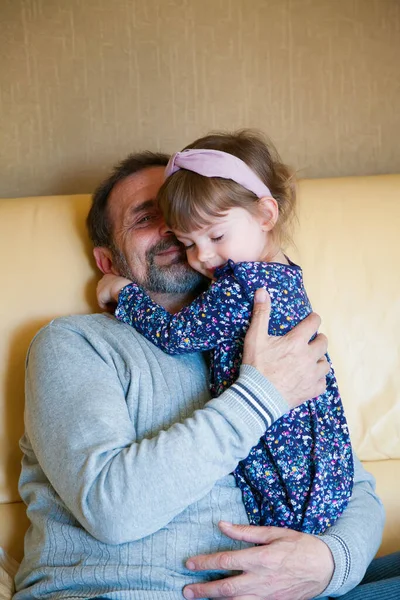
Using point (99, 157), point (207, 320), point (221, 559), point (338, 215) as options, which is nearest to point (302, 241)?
point (338, 215)

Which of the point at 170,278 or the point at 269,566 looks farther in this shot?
the point at 170,278

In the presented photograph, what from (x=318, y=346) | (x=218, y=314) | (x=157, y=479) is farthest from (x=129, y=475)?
(x=318, y=346)

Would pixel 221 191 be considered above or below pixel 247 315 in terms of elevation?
above

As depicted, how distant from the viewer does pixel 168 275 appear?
159cm

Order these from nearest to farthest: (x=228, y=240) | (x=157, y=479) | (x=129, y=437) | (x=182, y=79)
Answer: (x=157, y=479), (x=129, y=437), (x=228, y=240), (x=182, y=79)

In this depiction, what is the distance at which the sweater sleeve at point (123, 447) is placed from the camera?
3.88ft

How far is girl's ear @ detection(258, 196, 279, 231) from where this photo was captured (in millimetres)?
1429

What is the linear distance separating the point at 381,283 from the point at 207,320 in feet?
1.92

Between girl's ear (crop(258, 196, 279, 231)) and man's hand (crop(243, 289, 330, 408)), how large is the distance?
18 centimetres

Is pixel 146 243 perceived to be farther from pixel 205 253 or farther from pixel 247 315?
pixel 247 315

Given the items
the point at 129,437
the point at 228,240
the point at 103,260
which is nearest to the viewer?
the point at 129,437

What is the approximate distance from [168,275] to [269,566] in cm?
66

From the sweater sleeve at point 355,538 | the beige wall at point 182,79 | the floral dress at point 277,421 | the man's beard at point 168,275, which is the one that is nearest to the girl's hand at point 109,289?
the man's beard at point 168,275

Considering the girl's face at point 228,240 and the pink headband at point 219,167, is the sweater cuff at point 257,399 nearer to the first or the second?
the girl's face at point 228,240
